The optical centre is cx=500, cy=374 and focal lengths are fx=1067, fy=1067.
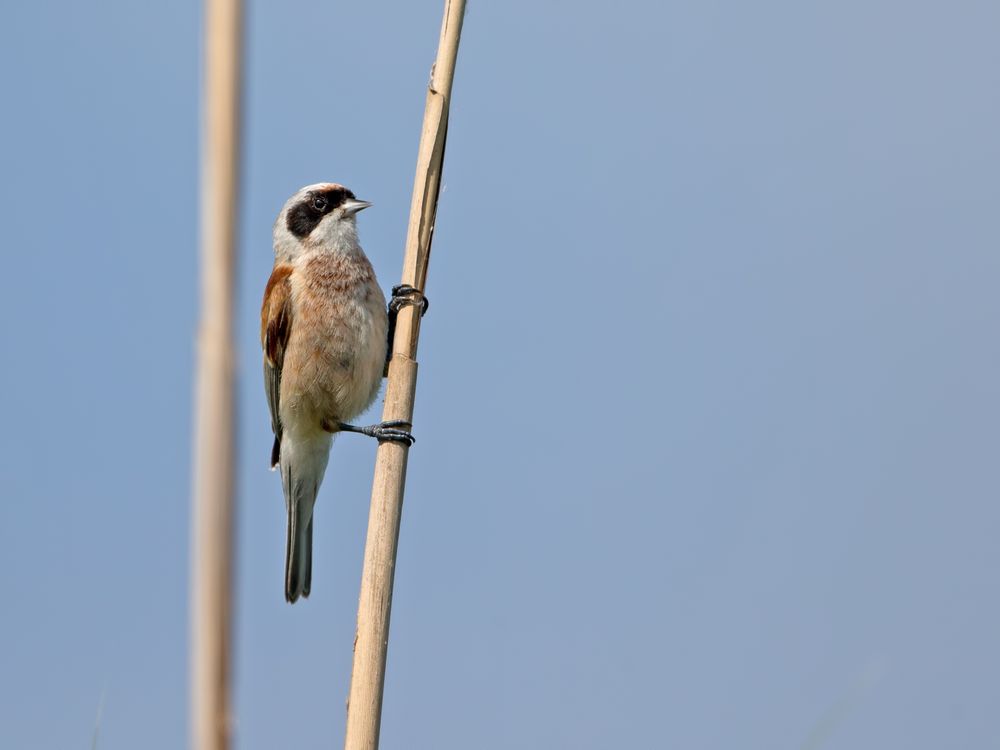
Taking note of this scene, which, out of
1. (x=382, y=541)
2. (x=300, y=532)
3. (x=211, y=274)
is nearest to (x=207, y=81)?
(x=211, y=274)

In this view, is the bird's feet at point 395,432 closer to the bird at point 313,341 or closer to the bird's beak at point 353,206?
the bird at point 313,341

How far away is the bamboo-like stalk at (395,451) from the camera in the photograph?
2334mm

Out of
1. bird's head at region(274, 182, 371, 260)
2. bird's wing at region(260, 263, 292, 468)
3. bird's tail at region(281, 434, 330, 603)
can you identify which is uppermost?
bird's head at region(274, 182, 371, 260)

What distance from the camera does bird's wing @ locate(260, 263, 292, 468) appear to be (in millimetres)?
4773

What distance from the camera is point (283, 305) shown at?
4.76 meters

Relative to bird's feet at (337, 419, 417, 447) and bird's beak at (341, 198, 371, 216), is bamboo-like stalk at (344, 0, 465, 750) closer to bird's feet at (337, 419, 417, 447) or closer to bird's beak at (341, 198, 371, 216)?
bird's feet at (337, 419, 417, 447)

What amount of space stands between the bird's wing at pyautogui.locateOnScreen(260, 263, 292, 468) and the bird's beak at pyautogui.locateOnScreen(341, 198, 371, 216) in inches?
14.5

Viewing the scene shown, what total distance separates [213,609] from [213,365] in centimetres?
23

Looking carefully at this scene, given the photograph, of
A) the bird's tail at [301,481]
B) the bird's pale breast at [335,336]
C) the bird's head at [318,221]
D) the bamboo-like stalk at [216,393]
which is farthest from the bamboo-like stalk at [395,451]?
the bird's tail at [301,481]

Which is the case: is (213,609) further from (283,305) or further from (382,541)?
(283,305)

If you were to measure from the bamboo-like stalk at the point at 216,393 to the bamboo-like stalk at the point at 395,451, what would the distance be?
4.22ft

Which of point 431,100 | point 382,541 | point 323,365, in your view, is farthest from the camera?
point 323,365

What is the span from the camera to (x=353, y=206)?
4809 millimetres

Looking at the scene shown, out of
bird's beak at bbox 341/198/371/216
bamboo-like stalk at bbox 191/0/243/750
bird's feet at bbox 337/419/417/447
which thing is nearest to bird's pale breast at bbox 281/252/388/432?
bird's beak at bbox 341/198/371/216
